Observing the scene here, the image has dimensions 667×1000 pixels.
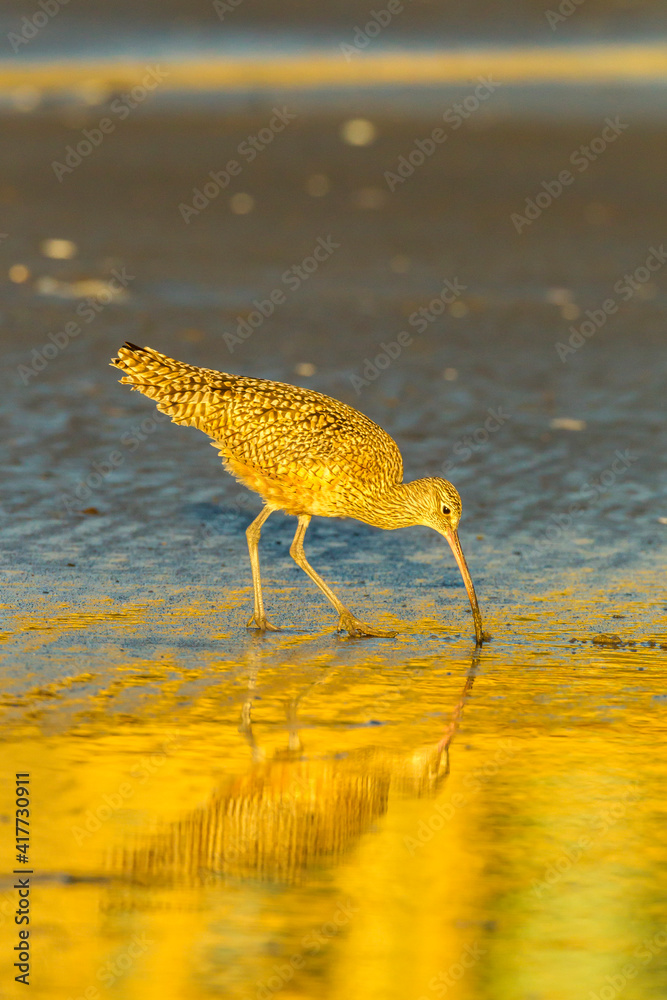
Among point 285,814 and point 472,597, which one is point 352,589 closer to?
point 472,597

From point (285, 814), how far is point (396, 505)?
9.75 feet

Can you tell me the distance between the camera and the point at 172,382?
8359mm

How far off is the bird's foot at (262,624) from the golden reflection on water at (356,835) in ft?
1.44

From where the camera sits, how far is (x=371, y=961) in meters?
4.34

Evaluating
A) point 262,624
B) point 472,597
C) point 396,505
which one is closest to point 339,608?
point 262,624

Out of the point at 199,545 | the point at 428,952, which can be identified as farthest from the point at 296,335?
the point at 428,952

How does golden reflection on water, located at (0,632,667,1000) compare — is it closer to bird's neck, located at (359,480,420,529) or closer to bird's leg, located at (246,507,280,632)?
bird's leg, located at (246,507,280,632)

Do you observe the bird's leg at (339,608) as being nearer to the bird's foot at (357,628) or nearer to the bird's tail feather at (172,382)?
the bird's foot at (357,628)

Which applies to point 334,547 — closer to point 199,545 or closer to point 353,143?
point 199,545

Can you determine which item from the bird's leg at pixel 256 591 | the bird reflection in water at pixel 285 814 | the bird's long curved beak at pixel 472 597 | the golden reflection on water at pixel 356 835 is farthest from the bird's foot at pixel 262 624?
the bird reflection in water at pixel 285 814

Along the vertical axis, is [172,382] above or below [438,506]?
above

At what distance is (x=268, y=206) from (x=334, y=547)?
8828mm

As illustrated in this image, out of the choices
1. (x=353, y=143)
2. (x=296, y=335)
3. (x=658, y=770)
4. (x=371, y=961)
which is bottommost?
(x=371, y=961)

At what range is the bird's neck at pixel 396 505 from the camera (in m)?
8.00
